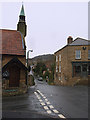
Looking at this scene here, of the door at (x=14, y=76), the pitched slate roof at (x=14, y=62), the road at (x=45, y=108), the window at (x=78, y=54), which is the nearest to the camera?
the road at (x=45, y=108)

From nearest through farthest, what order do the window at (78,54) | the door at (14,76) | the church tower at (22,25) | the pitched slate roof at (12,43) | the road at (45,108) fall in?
Answer: the road at (45,108) → the door at (14,76) → the pitched slate roof at (12,43) → the church tower at (22,25) → the window at (78,54)

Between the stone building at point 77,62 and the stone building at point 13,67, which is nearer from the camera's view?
the stone building at point 13,67

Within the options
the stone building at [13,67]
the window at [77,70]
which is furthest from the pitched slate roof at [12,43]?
the window at [77,70]

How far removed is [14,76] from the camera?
14.6 metres

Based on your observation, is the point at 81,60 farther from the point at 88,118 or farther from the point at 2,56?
the point at 88,118

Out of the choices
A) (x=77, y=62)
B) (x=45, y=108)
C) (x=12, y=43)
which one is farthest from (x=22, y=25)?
(x=45, y=108)

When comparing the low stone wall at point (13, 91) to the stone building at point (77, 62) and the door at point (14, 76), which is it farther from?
the stone building at point (77, 62)

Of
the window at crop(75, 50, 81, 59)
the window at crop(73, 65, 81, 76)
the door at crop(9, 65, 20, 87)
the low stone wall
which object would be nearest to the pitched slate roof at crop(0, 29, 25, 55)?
the door at crop(9, 65, 20, 87)

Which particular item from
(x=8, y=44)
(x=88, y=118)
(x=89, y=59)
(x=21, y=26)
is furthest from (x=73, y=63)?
(x=88, y=118)

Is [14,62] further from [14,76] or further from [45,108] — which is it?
[45,108]

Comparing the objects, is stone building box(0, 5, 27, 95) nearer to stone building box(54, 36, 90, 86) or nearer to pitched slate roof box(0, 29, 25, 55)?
pitched slate roof box(0, 29, 25, 55)

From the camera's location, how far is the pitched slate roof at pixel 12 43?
15170 mm

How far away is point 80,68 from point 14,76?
15.8m

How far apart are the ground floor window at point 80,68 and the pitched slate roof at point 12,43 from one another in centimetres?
1320
